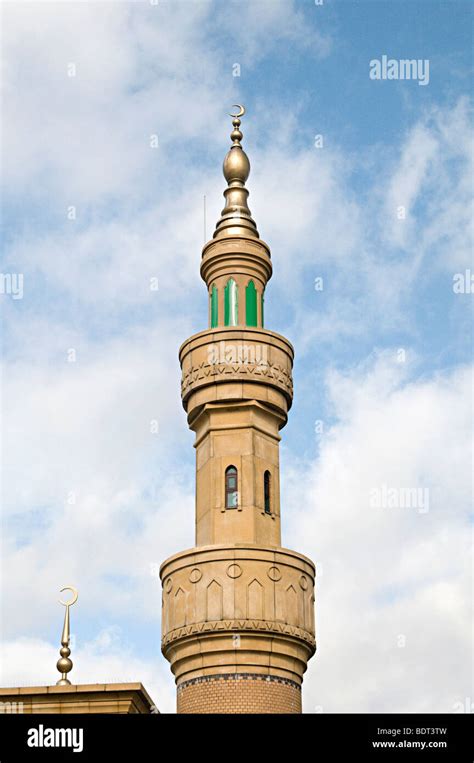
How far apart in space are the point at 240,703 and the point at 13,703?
15.2 feet

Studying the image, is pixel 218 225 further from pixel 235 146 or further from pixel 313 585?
pixel 313 585

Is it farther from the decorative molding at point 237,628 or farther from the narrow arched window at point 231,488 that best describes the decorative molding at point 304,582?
the narrow arched window at point 231,488

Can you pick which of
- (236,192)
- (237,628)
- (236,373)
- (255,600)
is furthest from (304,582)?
(236,192)

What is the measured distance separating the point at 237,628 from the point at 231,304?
733cm

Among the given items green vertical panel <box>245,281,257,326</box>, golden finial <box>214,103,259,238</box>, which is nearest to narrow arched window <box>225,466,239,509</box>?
green vertical panel <box>245,281,257,326</box>

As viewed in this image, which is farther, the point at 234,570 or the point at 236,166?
the point at 236,166

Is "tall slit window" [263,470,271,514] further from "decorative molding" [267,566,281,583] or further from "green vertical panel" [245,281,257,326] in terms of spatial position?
"green vertical panel" [245,281,257,326]

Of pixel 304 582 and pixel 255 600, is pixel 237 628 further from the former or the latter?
pixel 304 582

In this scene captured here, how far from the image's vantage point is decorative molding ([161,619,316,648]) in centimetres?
2339

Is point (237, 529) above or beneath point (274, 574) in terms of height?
above

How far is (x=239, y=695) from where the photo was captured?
76.9ft

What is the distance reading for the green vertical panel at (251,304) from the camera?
1066 inches

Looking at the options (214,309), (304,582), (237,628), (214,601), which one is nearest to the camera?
(237,628)
